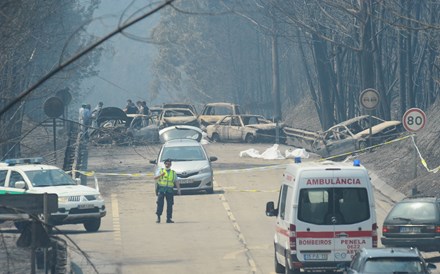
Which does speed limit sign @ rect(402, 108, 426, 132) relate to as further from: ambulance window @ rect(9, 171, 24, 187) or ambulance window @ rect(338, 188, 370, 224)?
ambulance window @ rect(338, 188, 370, 224)

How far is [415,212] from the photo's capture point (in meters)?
25.0

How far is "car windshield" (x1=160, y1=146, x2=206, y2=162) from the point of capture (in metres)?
37.1

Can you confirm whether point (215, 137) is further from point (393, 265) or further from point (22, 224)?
point (22, 224)

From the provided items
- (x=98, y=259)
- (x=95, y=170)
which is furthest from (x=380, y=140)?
(x=98, y=259)

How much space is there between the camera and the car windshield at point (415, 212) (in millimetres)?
24783

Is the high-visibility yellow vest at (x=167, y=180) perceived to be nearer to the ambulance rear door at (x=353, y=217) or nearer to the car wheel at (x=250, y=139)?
the ambulance rear door at (x=353, y=217)

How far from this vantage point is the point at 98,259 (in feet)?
81.6

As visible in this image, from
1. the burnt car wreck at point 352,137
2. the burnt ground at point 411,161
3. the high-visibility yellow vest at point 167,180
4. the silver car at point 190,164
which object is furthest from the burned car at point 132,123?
the high-visibility yellow vest at point 167,180

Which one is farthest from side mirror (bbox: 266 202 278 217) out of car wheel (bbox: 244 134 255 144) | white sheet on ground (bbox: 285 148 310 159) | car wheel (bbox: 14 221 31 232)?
car wheel (bbox: 244 134 255 144)

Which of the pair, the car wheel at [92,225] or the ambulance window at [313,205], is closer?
the ambulance window at [313,205]

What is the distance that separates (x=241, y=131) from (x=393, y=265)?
130 ft

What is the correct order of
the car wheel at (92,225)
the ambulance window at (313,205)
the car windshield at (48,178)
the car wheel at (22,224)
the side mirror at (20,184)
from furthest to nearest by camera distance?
the car wheel at (92,225) → the car windshield at (48,178) → the side mirror at (20,184) → the ambulance window at (313,205) → the car wheel at (22,224)

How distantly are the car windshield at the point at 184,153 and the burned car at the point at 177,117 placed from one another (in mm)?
23174

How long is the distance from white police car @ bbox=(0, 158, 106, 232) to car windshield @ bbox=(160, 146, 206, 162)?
7.44 metres
